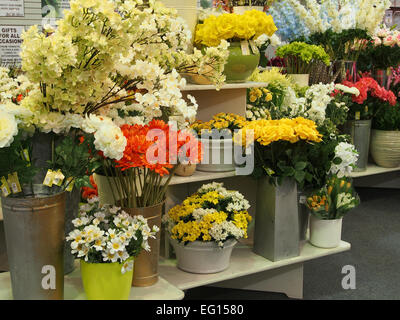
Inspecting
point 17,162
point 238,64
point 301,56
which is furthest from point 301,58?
point 17,162

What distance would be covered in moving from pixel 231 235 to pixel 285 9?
238 centimetres

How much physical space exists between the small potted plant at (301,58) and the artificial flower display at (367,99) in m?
0.37

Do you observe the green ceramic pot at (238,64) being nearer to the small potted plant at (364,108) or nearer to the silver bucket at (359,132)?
the small potted plant at (364,108)

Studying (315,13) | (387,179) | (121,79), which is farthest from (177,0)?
(387,179)

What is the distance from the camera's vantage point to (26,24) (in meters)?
4.00

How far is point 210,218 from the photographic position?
2209mm

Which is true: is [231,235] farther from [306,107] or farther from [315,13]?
[315,13]

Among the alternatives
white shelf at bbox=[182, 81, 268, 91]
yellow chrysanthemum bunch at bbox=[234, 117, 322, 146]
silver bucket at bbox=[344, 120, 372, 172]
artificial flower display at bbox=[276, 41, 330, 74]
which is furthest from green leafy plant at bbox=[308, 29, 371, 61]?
yellow chrysanthemum bunch at bbox=[234, 117, 322, 146]

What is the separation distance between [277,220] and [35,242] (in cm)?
116

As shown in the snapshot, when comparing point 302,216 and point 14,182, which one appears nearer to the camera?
point 14,182

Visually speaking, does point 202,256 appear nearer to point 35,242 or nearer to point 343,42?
point 35,242

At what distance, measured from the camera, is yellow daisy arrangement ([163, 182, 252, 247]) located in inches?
86.8

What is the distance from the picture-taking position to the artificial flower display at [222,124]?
2.42 metres

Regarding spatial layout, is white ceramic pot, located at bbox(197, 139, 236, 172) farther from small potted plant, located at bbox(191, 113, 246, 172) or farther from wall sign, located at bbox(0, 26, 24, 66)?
wall sign, located at bbox(0, 26, 24, 66)
